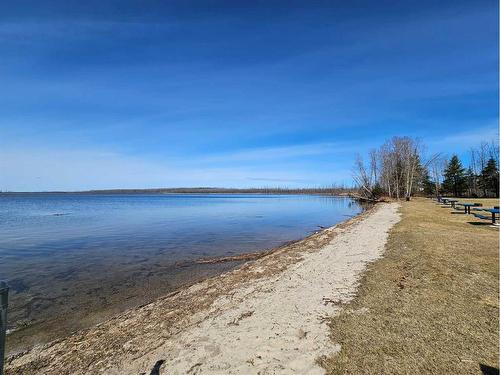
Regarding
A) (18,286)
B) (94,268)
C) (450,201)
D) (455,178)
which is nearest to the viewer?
(18,286)

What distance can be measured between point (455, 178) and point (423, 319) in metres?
69.8

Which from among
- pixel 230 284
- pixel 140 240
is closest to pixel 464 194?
pixel 140 240

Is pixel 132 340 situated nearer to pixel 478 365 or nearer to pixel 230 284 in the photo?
pixel 230 284

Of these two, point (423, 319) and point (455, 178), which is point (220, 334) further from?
point (455, 178)

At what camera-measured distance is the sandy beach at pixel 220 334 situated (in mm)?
4316

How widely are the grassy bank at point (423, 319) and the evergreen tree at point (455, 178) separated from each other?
63762mm

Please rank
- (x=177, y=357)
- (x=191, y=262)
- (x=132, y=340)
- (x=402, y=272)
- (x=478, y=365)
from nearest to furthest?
(x=478, y=365) → (x=177, y=357) → (x=132, y=340) → (x=402, y=272) → (x=191, y=262)

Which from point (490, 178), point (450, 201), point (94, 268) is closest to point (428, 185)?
point (490, 178)

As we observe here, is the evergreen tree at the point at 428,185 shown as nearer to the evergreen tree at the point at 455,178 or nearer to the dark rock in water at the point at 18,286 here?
the evergreen tree at the point at 455,178

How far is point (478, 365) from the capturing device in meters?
3.88

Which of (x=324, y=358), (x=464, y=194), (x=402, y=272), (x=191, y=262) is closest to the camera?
(x=324, y=358)

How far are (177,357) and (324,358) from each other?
6.60 feet

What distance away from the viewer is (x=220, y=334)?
516 centimetres

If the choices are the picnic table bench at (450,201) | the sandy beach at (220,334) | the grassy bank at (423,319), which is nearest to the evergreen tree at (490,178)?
the picnic table bench at (450,201)
